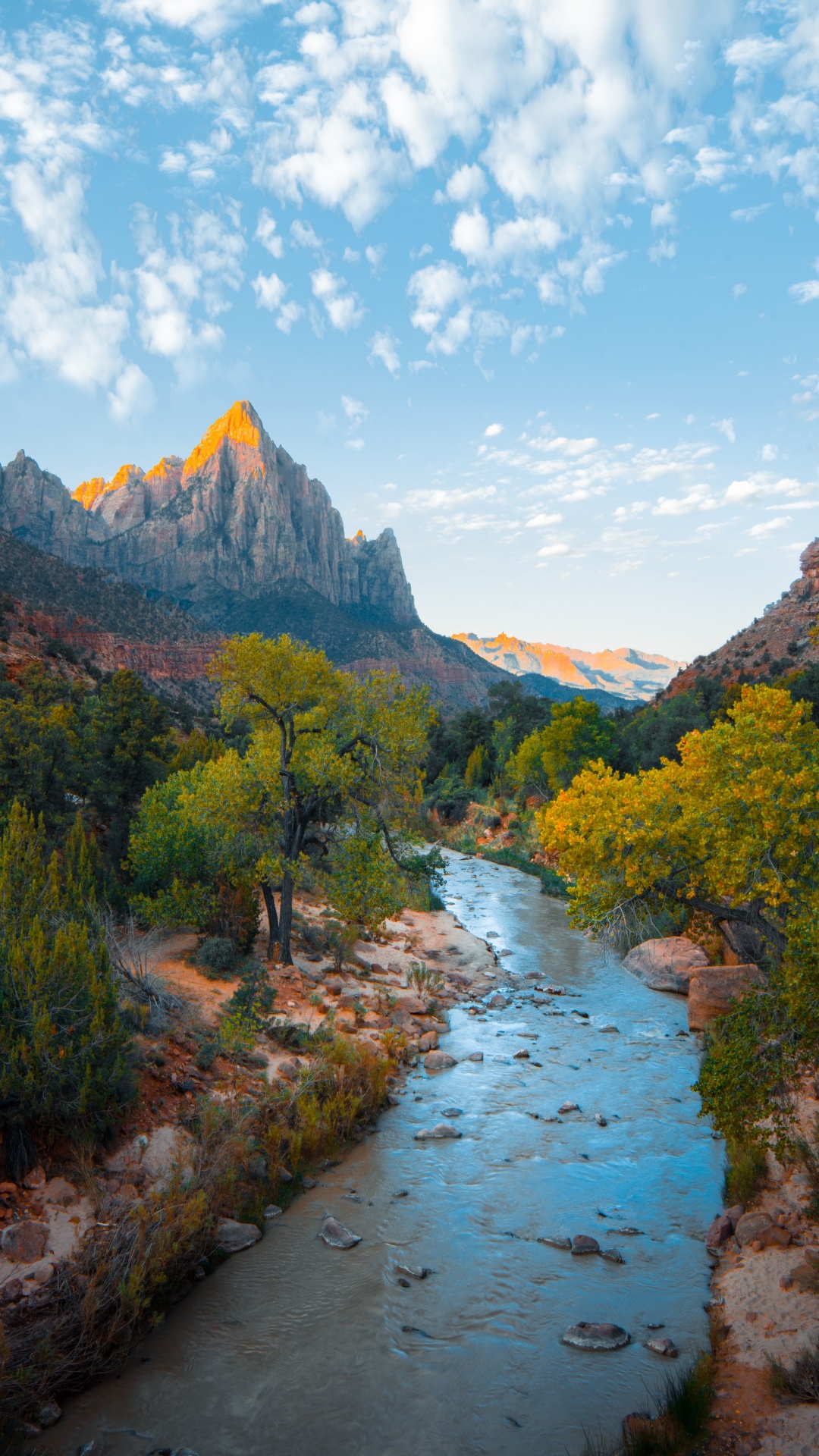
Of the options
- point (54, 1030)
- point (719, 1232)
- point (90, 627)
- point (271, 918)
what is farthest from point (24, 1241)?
point (90, 627)

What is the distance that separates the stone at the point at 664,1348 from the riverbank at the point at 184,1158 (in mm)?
4573

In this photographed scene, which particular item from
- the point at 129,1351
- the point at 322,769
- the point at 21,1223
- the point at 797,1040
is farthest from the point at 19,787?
the point at 797,1040

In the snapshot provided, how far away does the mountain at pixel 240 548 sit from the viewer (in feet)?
480

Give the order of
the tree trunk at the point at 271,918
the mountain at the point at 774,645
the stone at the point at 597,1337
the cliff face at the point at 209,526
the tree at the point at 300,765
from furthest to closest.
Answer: the cliff face at the point at 209,526
the mountain at the point at 774,645
the tree trunk at the point at 271,918
the tree at the point at 300,765
the stone at the point at 597,1337

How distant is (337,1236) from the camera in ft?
30.0

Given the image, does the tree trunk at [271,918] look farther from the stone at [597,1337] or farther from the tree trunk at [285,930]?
the stone at [597,1337]

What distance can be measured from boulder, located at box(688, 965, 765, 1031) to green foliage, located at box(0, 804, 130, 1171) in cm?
Answer: 1201

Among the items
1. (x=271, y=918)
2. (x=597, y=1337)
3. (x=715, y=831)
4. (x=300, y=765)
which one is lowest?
(x=597, y=1337)

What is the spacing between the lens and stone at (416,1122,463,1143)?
11.8m

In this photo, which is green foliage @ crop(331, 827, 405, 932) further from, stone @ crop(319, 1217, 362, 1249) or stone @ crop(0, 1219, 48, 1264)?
stone @ crop(0, 1219, 48, 1264)

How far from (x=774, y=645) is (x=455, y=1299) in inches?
2632

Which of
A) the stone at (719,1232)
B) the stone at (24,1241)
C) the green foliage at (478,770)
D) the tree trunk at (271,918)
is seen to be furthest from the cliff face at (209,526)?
the stone at (719,1232)

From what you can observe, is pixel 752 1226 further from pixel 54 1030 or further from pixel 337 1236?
pixel 54 1030

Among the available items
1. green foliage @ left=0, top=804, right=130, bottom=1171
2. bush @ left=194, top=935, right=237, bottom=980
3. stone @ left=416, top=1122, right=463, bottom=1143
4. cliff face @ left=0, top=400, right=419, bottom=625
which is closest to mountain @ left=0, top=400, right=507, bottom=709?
cliff face @ left=0, top=400, right=419, bottom=625
